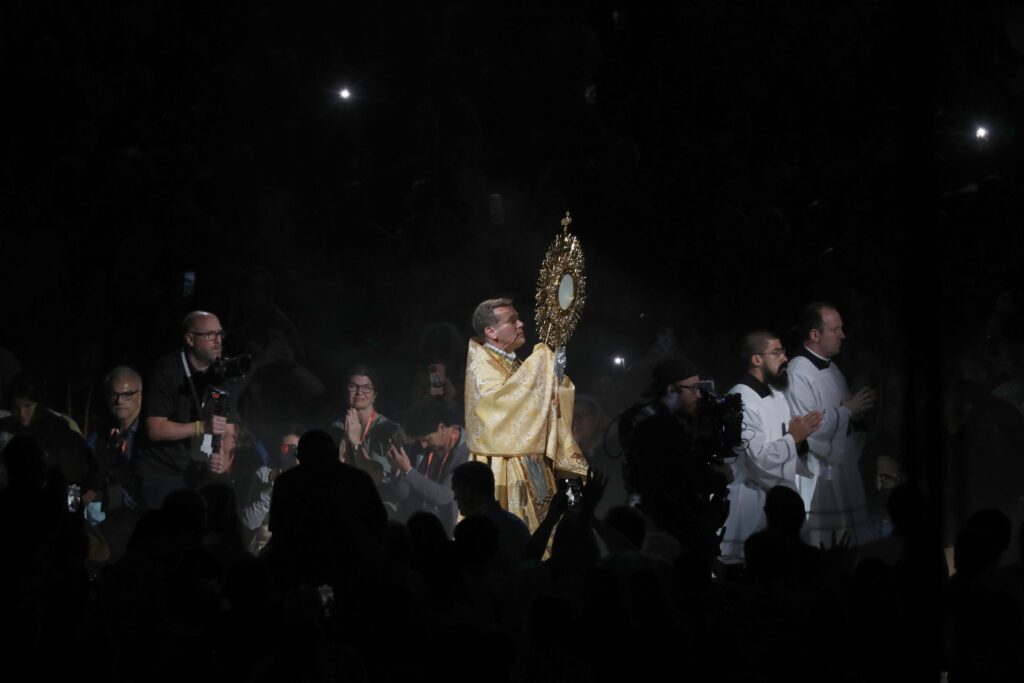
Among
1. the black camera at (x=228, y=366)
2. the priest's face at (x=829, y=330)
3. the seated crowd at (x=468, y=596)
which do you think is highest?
the priest's face at (x=829, y=330)

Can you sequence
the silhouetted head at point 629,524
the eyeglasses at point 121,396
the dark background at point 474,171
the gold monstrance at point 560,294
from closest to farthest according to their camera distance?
the silhouetted head at point 629,524 < the gold monstrance at point 560,294 < the eyeglasses at point 121,396 < the dark background at point 474,171

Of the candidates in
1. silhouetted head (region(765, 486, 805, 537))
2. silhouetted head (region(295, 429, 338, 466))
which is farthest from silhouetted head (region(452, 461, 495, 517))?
silhouetted head (region(765, 486, 805, 537))

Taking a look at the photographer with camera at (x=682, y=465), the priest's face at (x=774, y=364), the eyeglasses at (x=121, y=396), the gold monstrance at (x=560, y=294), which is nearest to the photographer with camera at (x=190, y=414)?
the eyeglasses at (x=121, y=396)

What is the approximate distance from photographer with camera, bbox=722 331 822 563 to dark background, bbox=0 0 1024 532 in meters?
3.39

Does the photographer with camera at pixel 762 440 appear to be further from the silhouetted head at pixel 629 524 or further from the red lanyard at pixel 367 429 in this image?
the silhouetted head at pixel 629 524

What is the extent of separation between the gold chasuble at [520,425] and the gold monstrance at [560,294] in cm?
13

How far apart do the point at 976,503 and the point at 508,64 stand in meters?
7.71

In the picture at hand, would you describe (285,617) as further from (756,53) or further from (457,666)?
(756,53)

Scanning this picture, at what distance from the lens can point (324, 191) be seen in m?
14.7

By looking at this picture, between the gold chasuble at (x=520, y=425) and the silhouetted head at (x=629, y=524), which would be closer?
the silhouetted head at (x=629, y=524)

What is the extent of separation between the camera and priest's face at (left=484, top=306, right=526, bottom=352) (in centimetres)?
894

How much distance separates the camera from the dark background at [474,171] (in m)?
13.9

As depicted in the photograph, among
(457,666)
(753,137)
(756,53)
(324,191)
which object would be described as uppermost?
(756,53)

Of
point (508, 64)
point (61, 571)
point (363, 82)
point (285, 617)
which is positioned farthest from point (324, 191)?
point (285, 617)
